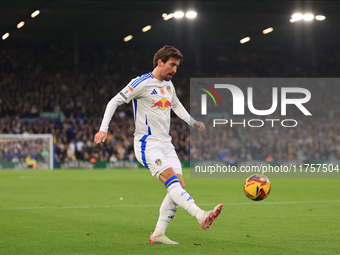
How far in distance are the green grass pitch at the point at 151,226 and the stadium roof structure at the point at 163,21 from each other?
585 inches

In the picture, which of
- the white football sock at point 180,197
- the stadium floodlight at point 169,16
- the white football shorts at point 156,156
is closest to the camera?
the white football sock at point 180,197

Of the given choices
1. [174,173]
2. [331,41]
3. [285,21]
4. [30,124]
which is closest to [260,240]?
[174,173]

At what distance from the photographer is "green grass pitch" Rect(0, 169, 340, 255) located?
568cm

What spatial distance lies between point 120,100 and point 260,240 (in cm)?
233

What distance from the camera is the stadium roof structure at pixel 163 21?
1006 inches

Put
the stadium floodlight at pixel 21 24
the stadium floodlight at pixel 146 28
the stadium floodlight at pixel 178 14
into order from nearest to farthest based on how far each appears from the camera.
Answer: the stadium floodlight at pixel 178 14
the stadium floodlight at pixel 21 24
the stadium floodlight at pixel 146 28

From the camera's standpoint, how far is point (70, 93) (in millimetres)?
34812

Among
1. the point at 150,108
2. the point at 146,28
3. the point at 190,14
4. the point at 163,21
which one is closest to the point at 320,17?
the point at 190,14

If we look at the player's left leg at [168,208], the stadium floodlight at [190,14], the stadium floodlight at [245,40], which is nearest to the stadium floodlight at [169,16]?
the stadium floodlight at [190,14]

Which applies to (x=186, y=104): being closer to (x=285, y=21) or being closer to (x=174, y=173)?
(x=285, y=21)

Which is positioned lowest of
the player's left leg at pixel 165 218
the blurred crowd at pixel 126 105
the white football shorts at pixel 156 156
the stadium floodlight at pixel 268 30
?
the player's left leg at pixel 165 218

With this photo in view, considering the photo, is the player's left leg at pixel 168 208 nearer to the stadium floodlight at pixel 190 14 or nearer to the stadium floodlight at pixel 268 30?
the stadium floodlight at pixel 190 14

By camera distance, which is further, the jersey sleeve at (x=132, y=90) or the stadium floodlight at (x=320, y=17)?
the stadium floodlight at (x=320, y=17)

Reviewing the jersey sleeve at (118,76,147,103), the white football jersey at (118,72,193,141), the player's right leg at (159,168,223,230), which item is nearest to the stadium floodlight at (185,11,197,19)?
the white football jersey at (118,72,193,141)
